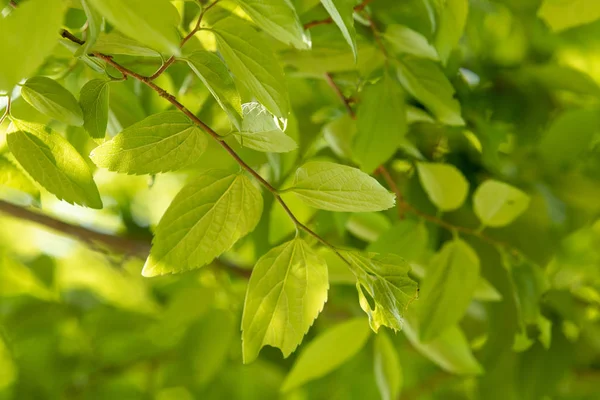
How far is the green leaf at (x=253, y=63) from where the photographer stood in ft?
1.08

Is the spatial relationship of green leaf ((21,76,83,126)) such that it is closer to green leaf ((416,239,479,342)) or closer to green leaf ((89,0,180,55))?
green leaf ((89,0,180,55))

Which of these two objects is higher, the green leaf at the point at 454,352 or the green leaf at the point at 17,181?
the green leaf at the point at 17,181

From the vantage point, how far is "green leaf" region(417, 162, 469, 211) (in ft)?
1.82

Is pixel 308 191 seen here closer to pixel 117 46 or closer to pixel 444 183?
pixel 117 46

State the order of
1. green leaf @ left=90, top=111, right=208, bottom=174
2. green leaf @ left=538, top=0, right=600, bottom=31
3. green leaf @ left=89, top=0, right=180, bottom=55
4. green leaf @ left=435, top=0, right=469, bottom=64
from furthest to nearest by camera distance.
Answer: green leaf @ left=538, top=0, right=600, bottom=31
green leaf @ left=435, top=0, right=469, bottom=64
green leaf @ left=90, top=111, right=208, bottom=174
green leaf @ left=89, top=0, right=180, bottom=55

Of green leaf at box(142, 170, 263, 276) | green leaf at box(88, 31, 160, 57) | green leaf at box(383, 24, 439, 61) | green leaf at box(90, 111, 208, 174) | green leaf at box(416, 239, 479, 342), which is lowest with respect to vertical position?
green leaf at box(416, 239, 479, 342)

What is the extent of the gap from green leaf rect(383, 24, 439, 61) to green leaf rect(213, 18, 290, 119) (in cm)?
17

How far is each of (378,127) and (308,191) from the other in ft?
0.49

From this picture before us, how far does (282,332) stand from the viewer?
38 centimetres

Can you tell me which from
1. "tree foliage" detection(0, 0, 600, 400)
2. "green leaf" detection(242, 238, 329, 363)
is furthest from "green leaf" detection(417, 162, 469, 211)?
"green leaf" detection(242, 238, 329, 363)

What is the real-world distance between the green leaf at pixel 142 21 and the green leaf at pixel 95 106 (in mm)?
121

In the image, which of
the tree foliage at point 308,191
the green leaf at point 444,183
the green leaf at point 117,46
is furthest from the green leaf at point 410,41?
the green leaf at point 117,46

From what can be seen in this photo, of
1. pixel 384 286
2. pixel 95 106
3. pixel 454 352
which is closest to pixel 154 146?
pixel 95 106

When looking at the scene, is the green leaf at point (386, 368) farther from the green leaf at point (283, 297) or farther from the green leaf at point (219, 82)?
the green leaf at point (219, 82)
